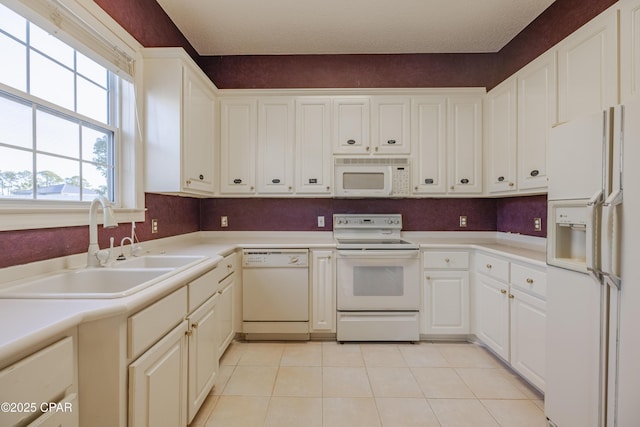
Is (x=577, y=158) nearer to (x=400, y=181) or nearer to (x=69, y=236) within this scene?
(x=400, y=181)

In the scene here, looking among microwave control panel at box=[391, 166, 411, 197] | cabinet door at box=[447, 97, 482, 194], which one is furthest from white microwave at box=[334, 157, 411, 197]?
cabinet door at box=[447, 97, 482, 194]

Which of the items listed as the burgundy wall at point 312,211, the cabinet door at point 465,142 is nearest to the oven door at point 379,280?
the burgundy wall at point 312,211

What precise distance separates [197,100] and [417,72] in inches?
89.7

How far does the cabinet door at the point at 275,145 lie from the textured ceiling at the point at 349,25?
2.02ft

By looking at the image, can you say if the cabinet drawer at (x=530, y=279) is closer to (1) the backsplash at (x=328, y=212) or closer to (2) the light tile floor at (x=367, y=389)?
(2) the light tile floor at (x=367, y=389)

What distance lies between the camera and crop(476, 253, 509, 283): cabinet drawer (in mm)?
2199

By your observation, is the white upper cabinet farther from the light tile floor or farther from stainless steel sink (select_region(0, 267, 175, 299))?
the light tile floor

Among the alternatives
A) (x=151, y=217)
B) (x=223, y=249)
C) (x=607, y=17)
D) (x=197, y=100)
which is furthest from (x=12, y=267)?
(x=607, y=17)

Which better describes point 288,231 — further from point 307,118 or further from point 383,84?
point 383,84

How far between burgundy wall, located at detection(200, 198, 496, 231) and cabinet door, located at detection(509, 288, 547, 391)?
1.23m

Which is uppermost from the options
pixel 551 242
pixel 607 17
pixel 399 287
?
pixel 607 17

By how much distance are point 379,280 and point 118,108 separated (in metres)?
2.43

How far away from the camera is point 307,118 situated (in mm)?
2918

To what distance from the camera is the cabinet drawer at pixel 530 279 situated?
5.99 ft
